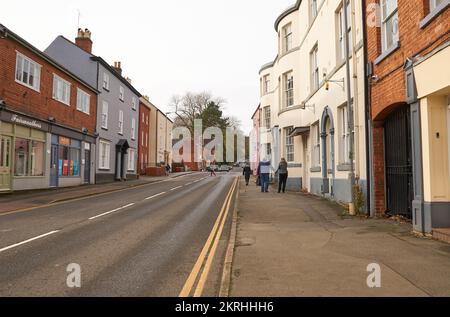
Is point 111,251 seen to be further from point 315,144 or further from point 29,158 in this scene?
point 29,158

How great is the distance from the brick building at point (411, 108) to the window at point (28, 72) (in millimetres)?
15748

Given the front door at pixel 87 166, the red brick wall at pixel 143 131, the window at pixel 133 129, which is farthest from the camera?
the red brick wall at pixel 143 131

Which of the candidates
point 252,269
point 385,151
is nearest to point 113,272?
point 252,269

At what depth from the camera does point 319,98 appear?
16.5 metres

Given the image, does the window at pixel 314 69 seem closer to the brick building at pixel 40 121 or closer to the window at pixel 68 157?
the brick building at pixel 40 121

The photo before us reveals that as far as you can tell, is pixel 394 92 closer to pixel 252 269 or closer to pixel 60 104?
pixel 252 269

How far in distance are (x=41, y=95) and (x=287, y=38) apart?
1469 centimetres

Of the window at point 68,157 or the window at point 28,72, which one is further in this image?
the window at point 68,157

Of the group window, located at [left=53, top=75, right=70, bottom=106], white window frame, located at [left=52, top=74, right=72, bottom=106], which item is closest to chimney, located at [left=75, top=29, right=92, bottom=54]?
white window frame, located at [left=52, top=74, right=72, bottom=106]

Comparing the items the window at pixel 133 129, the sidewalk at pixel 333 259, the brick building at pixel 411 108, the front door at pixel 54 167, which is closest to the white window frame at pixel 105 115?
the window at pixel 133 129

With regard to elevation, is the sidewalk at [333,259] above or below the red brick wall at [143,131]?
below

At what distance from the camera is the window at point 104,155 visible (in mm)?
28750

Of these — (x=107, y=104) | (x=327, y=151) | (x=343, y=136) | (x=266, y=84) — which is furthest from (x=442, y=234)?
(x=107, y=104)

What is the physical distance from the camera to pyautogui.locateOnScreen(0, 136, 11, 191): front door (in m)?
16.3
